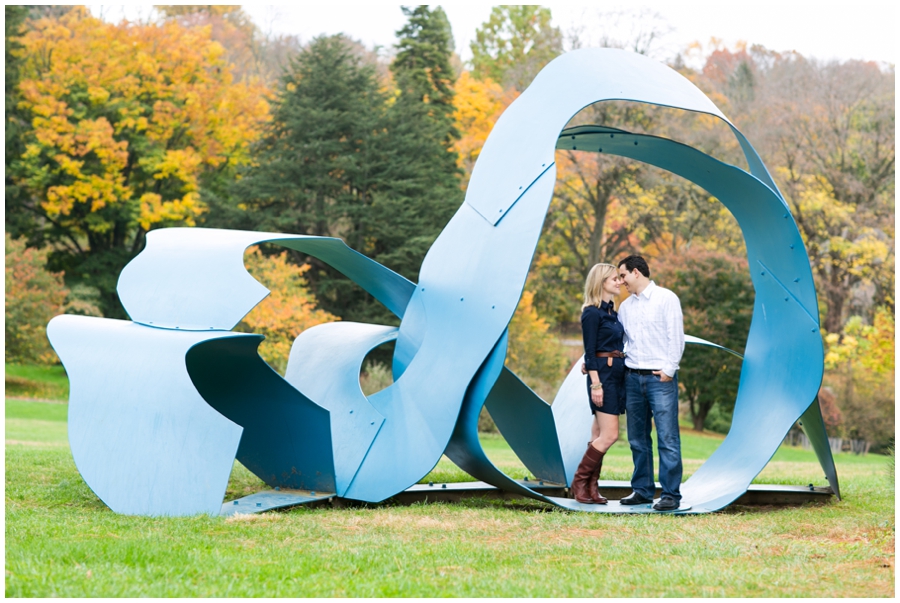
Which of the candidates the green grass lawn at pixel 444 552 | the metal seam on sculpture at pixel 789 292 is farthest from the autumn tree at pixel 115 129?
the metal seam on sculpture at pixel 789 292

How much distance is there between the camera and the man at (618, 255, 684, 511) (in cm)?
664

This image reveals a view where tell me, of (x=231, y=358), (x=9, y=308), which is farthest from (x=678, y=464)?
(x=9, y=308)

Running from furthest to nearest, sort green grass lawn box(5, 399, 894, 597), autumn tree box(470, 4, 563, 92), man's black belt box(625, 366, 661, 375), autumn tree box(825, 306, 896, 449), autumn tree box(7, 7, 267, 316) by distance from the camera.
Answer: autumn tree box(470, 4, 563, 92) → autumn tree box(7, 7, 267, 316) → autumn tree box(825, 306, 896, 449) → man's black belt box(625, 366, 661, 375) → green grass lawn box(5, 399, 894, 597)

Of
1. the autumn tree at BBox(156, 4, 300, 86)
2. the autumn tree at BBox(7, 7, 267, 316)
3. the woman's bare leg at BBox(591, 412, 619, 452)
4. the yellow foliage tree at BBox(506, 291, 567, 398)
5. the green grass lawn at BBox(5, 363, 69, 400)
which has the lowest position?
the green grass lawn at BBox(5, 363, 69, 400)

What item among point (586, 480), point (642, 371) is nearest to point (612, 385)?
point (642, 371)

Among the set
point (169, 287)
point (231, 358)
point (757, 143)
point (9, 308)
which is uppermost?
point (757, 143)

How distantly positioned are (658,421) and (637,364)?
1.46 ft

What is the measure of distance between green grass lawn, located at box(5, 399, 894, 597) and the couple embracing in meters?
0.59

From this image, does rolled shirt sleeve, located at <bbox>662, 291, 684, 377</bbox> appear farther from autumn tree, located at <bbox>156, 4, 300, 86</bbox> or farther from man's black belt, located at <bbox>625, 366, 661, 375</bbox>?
autumn tree, located at <bbox>156, 4, 300, 86</bbox>

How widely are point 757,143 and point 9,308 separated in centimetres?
2174

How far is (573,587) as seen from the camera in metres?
4.16

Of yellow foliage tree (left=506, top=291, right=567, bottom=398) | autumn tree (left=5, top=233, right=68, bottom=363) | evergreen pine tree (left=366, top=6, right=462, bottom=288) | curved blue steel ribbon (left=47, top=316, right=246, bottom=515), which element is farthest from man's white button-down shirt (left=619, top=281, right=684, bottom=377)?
autumn tree (left=5, top=233, right=68, bottom=363)

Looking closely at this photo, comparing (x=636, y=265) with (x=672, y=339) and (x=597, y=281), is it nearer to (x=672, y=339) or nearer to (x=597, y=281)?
(x=597, y=281)

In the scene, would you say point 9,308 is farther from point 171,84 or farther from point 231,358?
point 231,358
